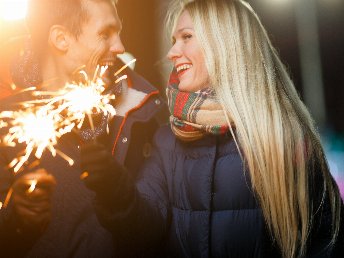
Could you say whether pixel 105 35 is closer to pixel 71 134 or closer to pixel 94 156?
pixel 71 134

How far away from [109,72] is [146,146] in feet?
1.42

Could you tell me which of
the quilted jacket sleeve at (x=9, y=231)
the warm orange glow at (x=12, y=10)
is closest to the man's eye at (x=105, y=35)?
the warm orange glow at (x=12, y=10)

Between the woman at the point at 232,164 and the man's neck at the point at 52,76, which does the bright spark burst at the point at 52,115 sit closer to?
the man's neck at the point at 52,76

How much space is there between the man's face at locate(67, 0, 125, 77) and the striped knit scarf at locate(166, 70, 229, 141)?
1.51 feet

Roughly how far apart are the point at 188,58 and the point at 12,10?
124 cm

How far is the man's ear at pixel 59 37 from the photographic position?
2.17 m

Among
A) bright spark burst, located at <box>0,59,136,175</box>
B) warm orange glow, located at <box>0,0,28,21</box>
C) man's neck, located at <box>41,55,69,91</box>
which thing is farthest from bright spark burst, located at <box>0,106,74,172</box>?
warm orange glow, located at <box>0,0,28,21</box>

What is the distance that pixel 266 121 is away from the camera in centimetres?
193

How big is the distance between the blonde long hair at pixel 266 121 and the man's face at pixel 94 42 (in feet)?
1.34

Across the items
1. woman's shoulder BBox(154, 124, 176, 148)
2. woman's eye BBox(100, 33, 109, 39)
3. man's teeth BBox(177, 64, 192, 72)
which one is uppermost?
woman's eye BBox(100, 33, 109, 39)

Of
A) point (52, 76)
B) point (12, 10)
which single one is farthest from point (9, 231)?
point (12, 10)

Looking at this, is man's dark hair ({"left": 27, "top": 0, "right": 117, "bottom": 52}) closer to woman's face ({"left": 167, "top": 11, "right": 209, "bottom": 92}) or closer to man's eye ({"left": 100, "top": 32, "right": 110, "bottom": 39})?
man's eye ({"left": 100, "top": 32, "right": 110, "bottom": 39})

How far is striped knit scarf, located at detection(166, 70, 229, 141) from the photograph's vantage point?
76.7 inches

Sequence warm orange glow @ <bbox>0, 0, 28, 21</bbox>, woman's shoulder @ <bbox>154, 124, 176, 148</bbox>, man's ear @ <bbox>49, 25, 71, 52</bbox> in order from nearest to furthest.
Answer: woman's shoulder @ <bbox>154, 124, 176, 148</bbox> → man's ear @ <bbox>49, 25, 71, 52</bbox> → warm orange glow @ <bbox>0, 0, 28, 21</bbox>
